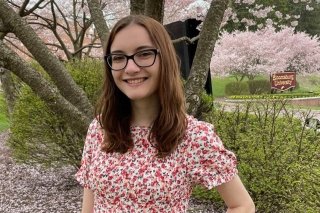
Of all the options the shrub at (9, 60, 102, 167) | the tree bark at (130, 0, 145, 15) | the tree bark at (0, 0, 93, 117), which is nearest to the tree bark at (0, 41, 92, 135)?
the tree bark at (0, 0, 93, 117)

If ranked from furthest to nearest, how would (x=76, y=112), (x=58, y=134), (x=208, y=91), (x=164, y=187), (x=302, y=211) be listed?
(x=208, y=91)
(x=58, y=134)
(x=302, y=211)
(x=76, y=112)
(x=164, y=187)

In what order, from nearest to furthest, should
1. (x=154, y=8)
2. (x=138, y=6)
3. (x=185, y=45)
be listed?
(x=154, y=8) < (x=138, y=6) < (x=185, y=45)

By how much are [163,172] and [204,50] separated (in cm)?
183

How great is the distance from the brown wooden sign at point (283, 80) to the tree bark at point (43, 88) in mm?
20324

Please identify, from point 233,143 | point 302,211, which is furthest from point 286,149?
point 302,211

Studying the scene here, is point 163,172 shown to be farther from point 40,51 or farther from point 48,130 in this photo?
point 48,130

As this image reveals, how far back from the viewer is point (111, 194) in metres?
1.46

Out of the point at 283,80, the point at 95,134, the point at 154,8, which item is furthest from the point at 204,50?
the point at 283,80

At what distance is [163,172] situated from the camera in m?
1.41

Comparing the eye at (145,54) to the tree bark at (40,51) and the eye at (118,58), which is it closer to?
the eye at (118,58)

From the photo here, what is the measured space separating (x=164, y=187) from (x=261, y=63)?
2641 cm

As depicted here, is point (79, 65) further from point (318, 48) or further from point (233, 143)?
point (318, 48)

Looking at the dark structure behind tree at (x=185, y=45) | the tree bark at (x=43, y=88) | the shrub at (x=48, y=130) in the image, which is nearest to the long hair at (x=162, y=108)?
the tree bark at (x=43, y=88)

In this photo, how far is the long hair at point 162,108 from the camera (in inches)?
55.4
